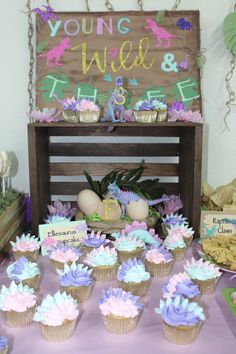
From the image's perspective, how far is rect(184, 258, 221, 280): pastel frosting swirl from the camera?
3.51 feet

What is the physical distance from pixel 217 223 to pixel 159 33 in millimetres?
703

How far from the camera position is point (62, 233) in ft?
4.33

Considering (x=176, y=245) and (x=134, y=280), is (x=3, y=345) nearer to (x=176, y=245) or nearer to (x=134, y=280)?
(x=134, y=280)

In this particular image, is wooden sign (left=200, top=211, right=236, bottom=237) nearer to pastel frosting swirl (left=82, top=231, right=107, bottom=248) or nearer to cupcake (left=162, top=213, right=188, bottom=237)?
cupcake (left=162, top=213, right=188, bottom=237)

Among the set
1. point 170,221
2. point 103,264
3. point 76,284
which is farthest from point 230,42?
point 76,284

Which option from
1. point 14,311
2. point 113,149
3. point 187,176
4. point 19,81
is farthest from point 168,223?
point 19,81

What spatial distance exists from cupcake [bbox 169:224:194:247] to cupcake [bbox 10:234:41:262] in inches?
16.4

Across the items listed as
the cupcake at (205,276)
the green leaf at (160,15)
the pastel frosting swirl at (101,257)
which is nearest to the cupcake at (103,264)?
the pastel frosting swirl at (101,257)

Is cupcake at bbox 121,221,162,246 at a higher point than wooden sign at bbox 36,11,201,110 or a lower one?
lower

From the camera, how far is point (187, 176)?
1.45 meters

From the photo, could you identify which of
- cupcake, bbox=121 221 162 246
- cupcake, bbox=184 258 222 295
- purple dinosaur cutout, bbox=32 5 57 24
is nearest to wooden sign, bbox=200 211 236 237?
cupcake, bbox=121 221 162 246

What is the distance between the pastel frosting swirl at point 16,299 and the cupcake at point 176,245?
0.47 m

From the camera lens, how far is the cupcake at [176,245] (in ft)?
4.17

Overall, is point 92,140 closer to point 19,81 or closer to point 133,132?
point 133,132
